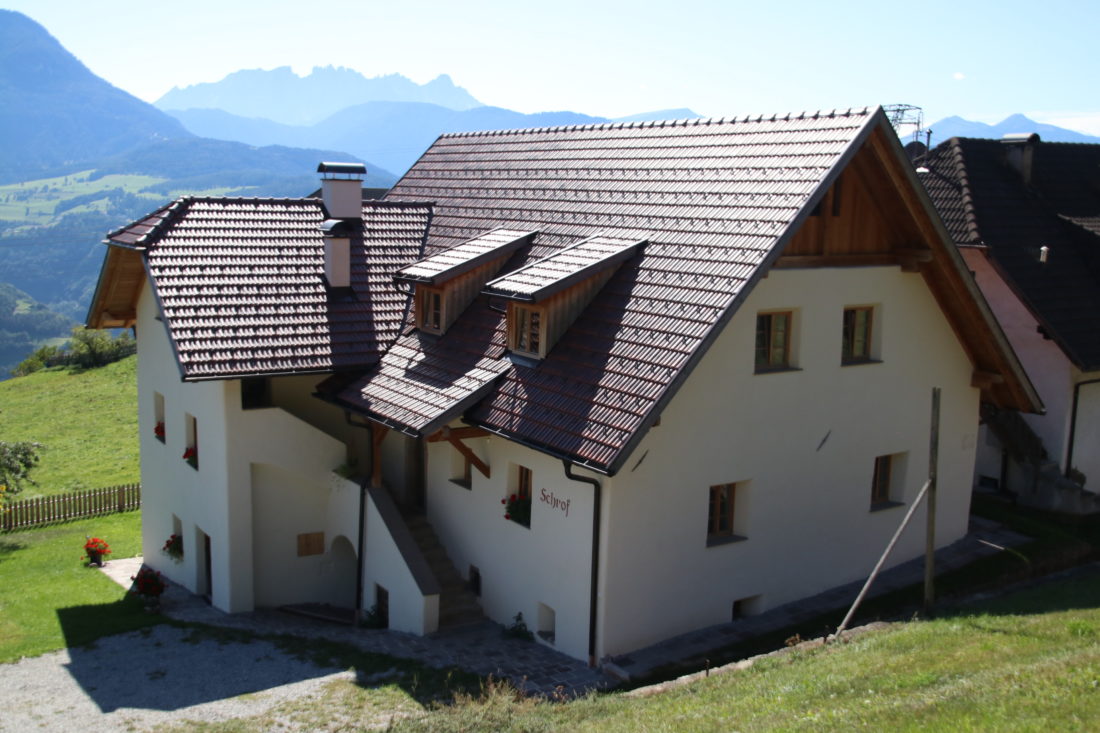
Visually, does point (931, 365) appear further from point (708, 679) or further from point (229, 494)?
point (229, 494)

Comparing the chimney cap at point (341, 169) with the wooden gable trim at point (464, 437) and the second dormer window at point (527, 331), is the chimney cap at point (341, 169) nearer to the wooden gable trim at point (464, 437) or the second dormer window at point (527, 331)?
the second dormer window at point (527, 331)

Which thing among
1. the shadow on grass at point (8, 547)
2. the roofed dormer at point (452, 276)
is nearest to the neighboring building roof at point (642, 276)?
the roofed dormer at point (452, 276)

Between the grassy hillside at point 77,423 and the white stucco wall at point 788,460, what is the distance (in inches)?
→ 968

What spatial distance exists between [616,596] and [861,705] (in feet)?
16.0

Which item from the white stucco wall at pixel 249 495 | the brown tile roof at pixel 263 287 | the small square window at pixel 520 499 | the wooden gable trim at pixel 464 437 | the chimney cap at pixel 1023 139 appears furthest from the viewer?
the chimney cap at pixel 1023 139

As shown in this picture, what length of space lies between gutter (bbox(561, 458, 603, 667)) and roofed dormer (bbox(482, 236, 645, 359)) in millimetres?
2424

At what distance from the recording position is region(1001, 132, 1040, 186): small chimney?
25411 millimetres

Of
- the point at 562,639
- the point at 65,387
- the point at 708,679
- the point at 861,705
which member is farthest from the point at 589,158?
the point at 65,387

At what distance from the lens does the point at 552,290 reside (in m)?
15.5

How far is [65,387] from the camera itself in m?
52.4

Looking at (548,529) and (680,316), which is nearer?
(680,316)

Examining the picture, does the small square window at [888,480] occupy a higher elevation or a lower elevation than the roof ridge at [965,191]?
lower

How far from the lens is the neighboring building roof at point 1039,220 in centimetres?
2200

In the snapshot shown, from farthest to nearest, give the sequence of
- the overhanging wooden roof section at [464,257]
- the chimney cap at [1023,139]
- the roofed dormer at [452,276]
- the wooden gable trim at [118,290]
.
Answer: the chimney cap at [1023,139] < the wooden gable trim at [118,290] < the roofed dormer at [452,276] < the overhanging wooden roof section at [464,257]
